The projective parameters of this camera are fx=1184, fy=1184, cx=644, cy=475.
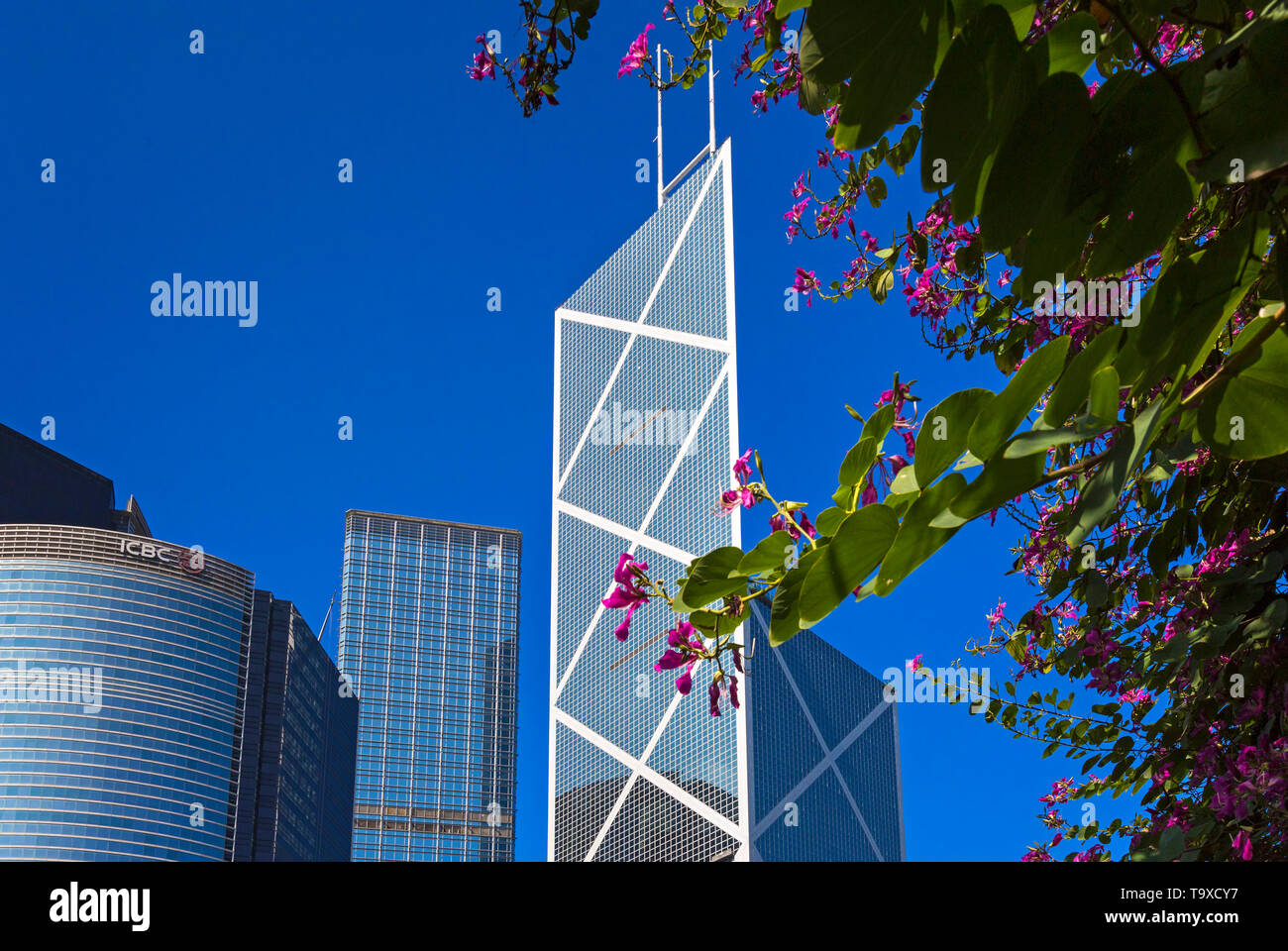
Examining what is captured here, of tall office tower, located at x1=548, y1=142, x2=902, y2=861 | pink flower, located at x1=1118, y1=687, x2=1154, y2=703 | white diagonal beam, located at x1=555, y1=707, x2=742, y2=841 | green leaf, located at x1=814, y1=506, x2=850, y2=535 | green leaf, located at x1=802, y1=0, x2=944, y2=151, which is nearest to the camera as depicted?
green leaf, located at x1=802, y1=0, x2=944, y2=151

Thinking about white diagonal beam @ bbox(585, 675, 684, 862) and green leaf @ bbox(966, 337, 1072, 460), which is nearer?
green leaf @ bbox(966, 337, 1072, 460)

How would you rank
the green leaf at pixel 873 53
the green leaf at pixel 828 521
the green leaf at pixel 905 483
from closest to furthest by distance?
the green leaf at pixel 873 53, the green leaf at pixel 905 483, the green leaf at pixel 828 521

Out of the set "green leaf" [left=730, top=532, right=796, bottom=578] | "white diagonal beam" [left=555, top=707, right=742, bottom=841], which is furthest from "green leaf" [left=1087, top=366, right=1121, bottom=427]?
"white diagonal beam" [left=555, top=707, right=742, bottom=841]

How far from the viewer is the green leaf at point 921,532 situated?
1.04 metres

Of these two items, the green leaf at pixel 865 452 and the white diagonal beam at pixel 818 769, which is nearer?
the green leaf at pixel 865 452

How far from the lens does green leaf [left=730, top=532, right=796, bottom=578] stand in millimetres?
1274

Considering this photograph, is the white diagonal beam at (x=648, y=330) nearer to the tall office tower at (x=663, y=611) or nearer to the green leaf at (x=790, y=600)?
the tall office tower at (x=663, y=611)

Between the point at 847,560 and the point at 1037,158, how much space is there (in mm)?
375

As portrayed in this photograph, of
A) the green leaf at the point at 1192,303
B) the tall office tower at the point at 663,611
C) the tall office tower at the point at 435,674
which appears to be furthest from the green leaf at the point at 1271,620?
the tall office tower at the point at 435,674

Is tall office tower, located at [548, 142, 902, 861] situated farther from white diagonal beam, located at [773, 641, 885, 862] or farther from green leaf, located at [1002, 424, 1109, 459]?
green leaf, located at [1002, 424, 1109, 459]

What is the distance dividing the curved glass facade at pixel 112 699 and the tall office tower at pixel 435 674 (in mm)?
64178

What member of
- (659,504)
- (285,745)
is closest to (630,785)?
(659,504)

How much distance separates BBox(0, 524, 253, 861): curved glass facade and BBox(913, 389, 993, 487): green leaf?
8413 cm

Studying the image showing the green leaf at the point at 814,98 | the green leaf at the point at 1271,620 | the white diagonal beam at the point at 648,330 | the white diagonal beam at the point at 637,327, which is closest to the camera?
the green leaf at the point at 814,98
